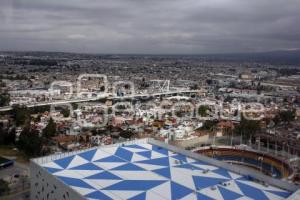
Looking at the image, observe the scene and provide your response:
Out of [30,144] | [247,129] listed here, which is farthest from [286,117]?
[30,144]

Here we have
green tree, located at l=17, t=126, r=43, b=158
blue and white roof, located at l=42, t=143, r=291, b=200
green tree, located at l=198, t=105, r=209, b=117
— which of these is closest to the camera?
blue and white roof, located at l=42, t=143, r=291, b=200

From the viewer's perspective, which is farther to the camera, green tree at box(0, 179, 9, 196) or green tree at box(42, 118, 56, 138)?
green tree at box(42, 118, 56, 138)

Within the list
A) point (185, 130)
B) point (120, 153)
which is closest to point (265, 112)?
point (185, 130)

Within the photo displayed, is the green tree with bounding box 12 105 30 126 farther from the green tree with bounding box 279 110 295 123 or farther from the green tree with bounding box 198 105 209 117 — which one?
the green tree with bounding box 279 110 295 123

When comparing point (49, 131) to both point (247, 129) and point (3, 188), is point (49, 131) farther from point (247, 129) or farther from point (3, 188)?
point (247, 129)

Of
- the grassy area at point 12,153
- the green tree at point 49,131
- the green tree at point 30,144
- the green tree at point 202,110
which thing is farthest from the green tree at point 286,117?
the grassy area at point 12,153

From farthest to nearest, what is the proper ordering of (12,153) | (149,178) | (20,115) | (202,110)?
(202,110) → (20,115) → (12,153) → (149,178)

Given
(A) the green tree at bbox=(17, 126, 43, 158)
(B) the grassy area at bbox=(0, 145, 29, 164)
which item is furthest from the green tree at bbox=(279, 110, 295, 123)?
(B) the grassy area at bbox=(0, 145, 29, 164)
